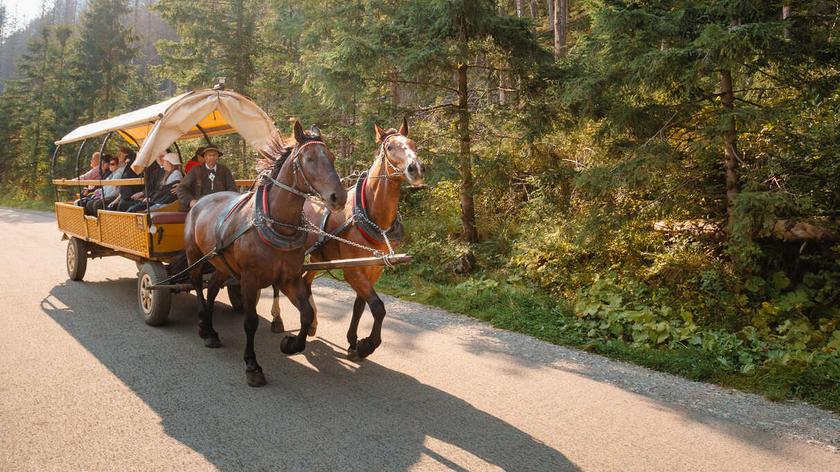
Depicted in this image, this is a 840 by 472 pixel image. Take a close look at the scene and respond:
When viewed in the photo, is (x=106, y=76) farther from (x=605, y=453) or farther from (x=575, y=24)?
(x=605, y=453)

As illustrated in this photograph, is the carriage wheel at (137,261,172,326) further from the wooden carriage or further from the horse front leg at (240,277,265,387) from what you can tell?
the horse front leg at (240,277,265,387)

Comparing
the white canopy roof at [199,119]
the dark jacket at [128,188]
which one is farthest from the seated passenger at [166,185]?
the white canopy roof at [199,119]

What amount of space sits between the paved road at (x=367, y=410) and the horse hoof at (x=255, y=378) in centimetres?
8

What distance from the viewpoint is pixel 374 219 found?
5559 mm

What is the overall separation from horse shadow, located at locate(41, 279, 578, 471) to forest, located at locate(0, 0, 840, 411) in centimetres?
244

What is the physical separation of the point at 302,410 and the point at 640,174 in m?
4.68

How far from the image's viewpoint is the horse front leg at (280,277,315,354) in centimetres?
492

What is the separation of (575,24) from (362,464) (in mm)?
18183

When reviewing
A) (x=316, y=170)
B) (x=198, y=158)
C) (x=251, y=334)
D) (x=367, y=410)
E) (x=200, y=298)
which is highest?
(x=198, y=158)

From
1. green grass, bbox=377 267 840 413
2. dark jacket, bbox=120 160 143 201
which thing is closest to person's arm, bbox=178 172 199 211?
dark jacket, bbox=120 160 143 201

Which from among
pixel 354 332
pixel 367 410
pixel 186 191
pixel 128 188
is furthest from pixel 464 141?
pixel 367 410

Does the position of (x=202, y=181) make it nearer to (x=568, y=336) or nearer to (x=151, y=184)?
(x=151, y=184)

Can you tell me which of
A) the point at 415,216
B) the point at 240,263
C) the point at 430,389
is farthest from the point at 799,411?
the point at 415,216

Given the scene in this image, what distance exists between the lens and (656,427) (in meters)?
4.08
